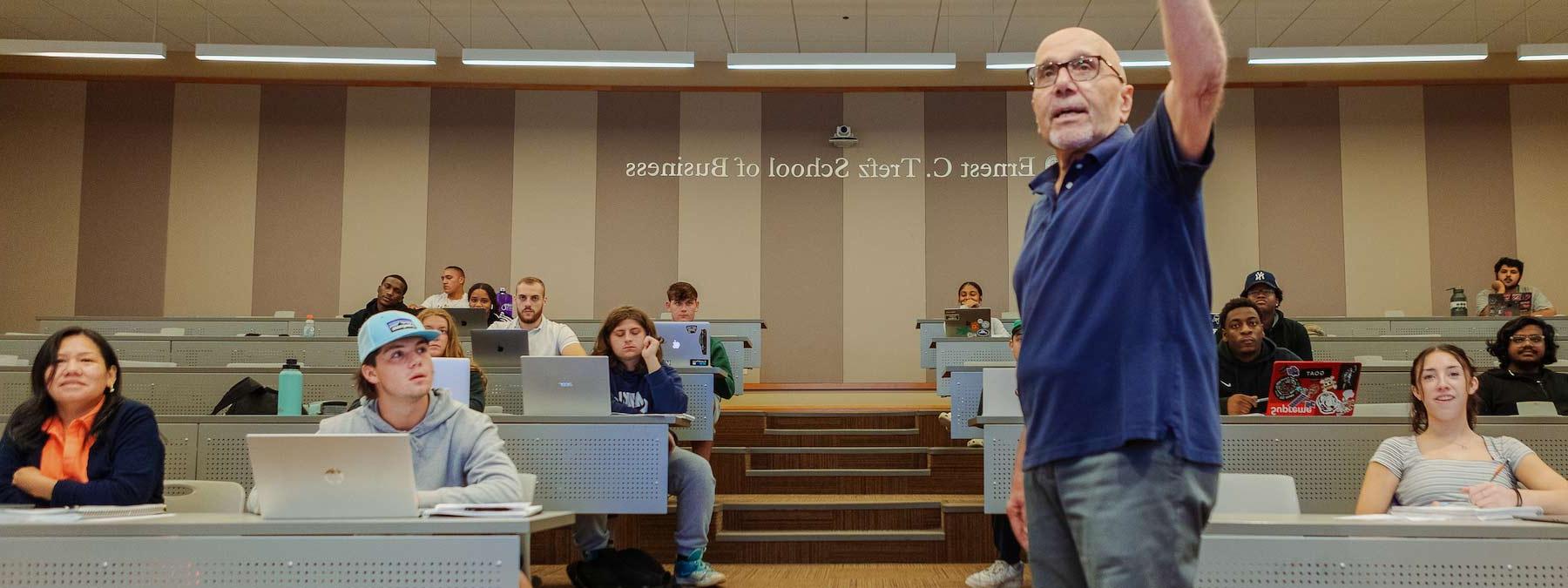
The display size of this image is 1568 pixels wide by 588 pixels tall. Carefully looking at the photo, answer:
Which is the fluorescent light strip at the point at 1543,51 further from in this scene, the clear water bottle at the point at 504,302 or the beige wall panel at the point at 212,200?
the beige wall panel at the point at 212,200

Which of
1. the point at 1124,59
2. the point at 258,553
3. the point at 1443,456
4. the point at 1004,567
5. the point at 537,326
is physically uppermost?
the point at 1124,59

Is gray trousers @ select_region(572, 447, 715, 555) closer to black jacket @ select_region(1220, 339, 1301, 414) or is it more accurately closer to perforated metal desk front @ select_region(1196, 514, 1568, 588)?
black jacket @ select_region(1220, 339, 1301, 414)

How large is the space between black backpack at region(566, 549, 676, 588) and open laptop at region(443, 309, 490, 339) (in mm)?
2885

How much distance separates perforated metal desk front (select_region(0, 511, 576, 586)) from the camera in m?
2.21

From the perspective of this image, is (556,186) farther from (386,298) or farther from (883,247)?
(883,247)

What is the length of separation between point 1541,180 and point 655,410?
8.68 metres

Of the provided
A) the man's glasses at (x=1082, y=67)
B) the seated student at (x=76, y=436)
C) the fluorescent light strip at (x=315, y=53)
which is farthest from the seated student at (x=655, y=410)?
the fluorescent light strip at (x=315, y=53)

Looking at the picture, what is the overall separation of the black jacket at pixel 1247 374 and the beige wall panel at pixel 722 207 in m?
5.70

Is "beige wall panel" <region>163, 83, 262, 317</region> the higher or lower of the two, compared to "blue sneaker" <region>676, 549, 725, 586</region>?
higher

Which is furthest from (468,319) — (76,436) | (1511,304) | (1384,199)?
(1384,199)

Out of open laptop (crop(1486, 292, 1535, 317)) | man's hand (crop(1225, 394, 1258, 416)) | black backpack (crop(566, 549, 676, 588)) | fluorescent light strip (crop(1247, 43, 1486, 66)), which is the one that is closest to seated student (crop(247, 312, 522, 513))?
black backpack (crop(566, 549, 676, 588))

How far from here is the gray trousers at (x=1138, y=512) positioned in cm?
127

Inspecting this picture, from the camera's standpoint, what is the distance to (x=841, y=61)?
8133 millimetres

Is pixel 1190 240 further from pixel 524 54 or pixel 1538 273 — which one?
pixel 1538 273
